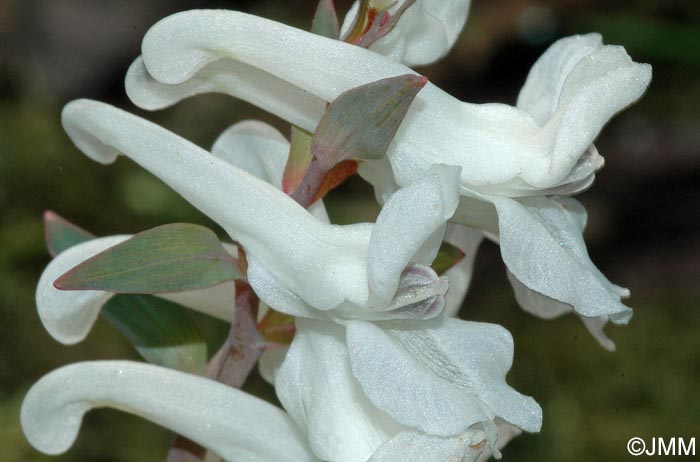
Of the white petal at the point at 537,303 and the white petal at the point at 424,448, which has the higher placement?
the white petal at the point at 424,448

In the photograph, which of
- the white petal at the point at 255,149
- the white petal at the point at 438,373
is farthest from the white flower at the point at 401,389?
the white petal at the point at 255,149

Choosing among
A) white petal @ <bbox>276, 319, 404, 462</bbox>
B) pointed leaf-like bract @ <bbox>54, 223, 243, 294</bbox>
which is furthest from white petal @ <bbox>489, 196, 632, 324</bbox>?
pointed leaf-like bract @ <bbox>54, 223, 243, 294</bbox>

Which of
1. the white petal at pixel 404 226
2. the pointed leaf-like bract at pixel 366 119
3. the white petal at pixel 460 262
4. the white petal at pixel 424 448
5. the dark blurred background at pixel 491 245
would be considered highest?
the pointed leaf-like bract at pixel 366 119

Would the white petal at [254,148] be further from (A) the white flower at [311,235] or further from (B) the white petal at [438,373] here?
(B) the white petal at [438,373]

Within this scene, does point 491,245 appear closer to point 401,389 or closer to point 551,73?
point 551,73

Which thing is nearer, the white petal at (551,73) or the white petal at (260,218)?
the white petal at (260,218)

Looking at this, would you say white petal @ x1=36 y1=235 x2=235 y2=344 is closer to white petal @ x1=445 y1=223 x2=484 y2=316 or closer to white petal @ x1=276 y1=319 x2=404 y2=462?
white petal @ x1=276 y1=319 x2=404 y2=462
